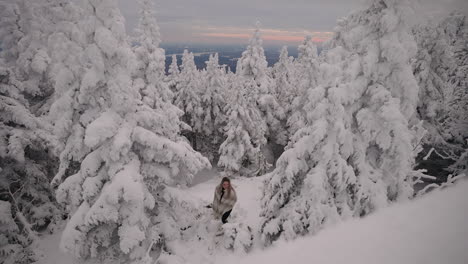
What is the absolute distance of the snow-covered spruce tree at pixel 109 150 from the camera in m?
9.70

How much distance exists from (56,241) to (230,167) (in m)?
13.5

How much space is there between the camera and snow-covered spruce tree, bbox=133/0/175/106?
12602 millimetres

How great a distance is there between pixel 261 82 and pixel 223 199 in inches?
653

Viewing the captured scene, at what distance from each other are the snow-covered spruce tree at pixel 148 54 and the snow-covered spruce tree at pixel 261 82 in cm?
1106

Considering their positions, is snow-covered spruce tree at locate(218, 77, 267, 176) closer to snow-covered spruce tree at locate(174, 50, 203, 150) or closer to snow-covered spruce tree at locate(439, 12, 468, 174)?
snow-covered spruce tree at locate(174, 50, 203, 150)

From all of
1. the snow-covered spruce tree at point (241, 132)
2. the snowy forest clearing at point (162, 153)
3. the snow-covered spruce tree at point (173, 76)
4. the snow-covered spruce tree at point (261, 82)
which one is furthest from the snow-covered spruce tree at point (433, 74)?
the snow-covered spruce tree at point (173, 76)

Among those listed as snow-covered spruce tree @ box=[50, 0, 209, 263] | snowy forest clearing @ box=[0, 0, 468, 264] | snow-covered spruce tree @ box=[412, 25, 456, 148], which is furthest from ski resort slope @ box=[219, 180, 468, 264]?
snow-covered spruce tree @ box=[412, 25, 456, 148]

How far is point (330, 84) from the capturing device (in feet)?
29.7

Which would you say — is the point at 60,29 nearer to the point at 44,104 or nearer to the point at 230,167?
the point at 44,104

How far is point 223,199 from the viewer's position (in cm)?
1077

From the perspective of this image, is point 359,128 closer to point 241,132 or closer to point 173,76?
point 241,132

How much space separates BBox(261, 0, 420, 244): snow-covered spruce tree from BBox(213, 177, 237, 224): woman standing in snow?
2.15m

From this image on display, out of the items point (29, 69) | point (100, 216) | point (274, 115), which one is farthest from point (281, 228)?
point (274, 115)

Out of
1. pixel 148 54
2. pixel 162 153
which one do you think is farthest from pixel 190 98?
pixel 162 153
